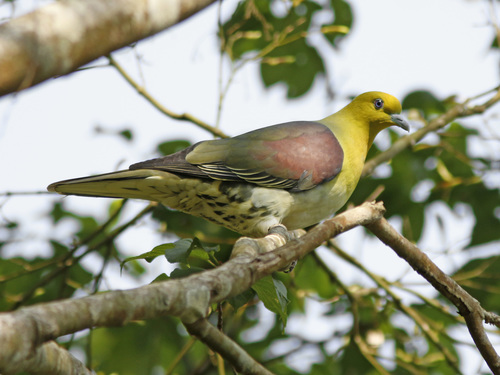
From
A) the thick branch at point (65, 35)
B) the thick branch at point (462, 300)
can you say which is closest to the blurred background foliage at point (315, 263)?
the thick branch at point (462, 300)

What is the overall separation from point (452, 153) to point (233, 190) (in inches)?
85.2

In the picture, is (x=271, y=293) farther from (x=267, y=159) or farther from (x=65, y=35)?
(x=267, y=159)

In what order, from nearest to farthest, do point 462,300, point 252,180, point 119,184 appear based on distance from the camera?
point 462,300 → point 119,184 → point 252,180

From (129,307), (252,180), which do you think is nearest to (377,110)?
(252,180)

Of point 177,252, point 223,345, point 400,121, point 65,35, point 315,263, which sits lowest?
point 315,263

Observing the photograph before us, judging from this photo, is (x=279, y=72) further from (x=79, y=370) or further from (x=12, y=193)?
(x=79, y=370)

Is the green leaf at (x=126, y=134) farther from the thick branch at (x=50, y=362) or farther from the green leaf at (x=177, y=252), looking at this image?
the thick branch at (x=50, y=362)

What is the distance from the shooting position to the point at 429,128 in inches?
171

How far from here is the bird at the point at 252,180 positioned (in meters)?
3.22

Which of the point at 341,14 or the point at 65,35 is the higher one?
the point at 65,35

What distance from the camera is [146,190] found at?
3.28 m

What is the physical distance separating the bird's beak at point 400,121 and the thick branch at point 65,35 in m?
2.89

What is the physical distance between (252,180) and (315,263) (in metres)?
1.36

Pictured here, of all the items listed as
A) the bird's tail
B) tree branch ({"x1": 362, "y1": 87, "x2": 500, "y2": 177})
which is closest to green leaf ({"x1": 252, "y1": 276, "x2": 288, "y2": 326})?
the bird's tail
